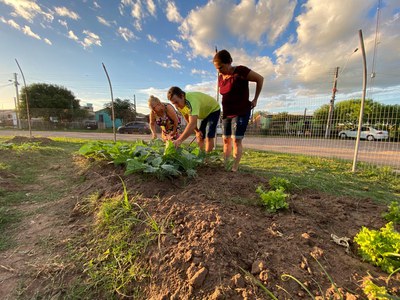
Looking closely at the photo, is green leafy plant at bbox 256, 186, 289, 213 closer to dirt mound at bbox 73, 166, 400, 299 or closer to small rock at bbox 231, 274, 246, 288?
dirt mound at bbox 73, 166, 400, 299

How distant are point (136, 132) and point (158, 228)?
18699 mm

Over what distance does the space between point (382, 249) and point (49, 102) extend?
33165 mm

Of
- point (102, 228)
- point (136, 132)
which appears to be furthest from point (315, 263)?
point (136, 132)

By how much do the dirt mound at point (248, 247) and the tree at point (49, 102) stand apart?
2899cm

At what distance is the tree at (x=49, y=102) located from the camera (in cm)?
2441

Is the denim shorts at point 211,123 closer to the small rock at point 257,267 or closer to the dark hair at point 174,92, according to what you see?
the dark hair at point 174,92

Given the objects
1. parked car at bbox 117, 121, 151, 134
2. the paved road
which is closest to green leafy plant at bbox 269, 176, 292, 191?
the paved road

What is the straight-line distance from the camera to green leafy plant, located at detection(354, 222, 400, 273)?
0.99 meters

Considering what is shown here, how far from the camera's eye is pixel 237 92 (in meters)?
2.52

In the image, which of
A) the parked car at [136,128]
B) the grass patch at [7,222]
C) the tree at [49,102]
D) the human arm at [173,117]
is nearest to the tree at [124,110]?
the tree at [49,102]

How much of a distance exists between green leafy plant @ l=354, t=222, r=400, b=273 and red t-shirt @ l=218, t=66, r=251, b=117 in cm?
176

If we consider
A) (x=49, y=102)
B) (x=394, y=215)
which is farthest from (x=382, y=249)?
(x=49, y=102)

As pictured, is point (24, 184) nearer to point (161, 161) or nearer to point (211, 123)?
point (161, 161)

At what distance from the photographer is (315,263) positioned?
1.05 metres
